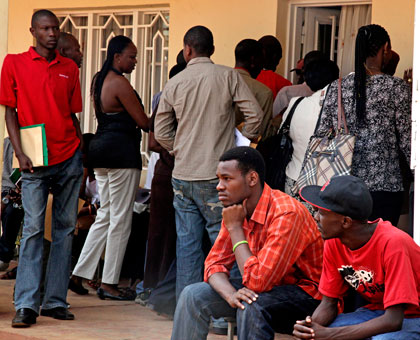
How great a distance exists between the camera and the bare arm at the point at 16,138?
604 centimetres

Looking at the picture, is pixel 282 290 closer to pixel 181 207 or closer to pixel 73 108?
pixel 181 207

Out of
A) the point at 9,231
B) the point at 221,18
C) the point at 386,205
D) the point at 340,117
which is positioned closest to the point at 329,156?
the point at 340,117

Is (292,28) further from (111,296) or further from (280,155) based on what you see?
(111,296)

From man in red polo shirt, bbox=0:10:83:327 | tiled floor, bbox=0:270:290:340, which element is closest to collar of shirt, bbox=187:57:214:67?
man in red polo shirt, bbox=0:10:83:327

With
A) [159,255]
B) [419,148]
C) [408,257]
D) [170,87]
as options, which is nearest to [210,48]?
[170,87]

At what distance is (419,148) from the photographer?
4.52m

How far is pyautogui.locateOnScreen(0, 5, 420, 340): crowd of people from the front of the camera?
13.2ft

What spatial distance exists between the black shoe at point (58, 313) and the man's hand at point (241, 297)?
2254mm

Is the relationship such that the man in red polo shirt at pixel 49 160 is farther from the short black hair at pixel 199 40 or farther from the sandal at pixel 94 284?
the sandal at pixel 94 284

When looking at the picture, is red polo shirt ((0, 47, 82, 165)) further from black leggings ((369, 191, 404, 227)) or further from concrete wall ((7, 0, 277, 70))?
concrete wall ((7, 0, 277, 70))

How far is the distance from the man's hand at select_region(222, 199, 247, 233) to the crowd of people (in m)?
0.01

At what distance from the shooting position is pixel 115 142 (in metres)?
6.84

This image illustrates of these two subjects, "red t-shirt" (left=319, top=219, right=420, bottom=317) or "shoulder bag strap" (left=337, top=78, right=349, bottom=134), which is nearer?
"red t-shirt" (left=319, top=219, right=420, bottom=317)

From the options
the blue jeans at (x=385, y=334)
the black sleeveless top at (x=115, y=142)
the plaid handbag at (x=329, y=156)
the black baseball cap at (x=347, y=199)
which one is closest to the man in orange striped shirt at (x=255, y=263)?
the blue jeans at (x=385, y=334)
